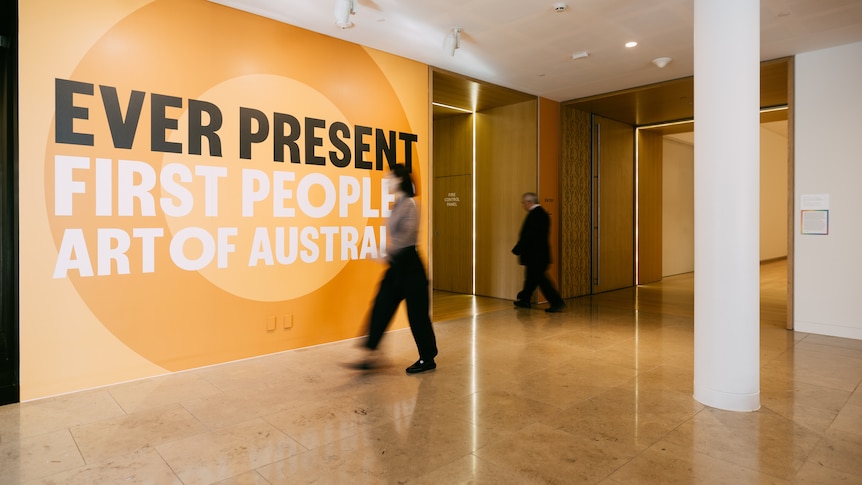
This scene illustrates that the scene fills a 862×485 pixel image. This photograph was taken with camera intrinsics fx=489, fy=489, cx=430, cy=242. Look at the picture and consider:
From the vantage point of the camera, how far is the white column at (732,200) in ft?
11.5

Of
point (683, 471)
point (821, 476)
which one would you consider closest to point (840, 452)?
point (821, 476)

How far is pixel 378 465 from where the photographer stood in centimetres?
274

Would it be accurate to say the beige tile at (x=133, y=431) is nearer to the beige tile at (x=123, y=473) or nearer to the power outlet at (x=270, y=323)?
the beige tile at (x=123, y=473)

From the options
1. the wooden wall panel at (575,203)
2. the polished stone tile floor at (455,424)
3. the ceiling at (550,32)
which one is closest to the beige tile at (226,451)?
the polished stone tile floor at (455,424)

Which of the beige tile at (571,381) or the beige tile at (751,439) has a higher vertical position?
the beige tile at (571,381)

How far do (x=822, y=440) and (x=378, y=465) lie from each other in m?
2.74

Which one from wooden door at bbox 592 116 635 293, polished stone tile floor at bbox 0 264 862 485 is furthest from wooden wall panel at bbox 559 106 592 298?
polished stone tile floor at bbox 0 264 862 485

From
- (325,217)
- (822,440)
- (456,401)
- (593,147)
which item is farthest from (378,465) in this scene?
(593,147)

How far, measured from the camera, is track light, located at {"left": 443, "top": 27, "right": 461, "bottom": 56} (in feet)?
17.5

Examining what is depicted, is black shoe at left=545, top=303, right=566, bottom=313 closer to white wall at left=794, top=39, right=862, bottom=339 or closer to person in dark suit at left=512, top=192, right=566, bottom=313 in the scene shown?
person in dark suit at left=512, top=192, right=566, bottom=313

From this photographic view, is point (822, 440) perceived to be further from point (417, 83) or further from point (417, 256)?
point (417, 83)

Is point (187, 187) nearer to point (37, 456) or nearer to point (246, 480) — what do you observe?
point (37, 456)

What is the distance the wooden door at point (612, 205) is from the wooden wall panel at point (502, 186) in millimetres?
1795

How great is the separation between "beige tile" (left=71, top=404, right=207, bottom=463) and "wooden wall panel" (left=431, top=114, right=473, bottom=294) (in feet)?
20.0
